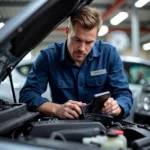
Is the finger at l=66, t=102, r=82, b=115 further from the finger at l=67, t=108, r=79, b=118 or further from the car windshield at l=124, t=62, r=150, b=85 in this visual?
the car windshield at l=124, t=62, r=150, b=85

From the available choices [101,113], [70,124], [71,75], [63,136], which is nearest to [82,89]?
[71,75]

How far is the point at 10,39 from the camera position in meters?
1.20

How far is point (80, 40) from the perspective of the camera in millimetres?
1979

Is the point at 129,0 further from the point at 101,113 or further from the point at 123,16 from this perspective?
the point at 101,113

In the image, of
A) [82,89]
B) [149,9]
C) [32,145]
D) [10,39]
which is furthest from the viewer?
[149,9]

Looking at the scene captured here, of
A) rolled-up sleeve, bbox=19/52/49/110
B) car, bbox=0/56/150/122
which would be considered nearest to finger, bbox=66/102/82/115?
rolled-up sleeve, bbox=19/52/49/110

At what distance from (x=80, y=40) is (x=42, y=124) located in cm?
72

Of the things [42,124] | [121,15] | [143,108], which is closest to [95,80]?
[42,124]

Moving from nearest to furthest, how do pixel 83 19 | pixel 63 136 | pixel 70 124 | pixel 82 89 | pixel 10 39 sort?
pixel 10 39
pixel 63 136
pixel 70 124
pixel 83 19
pixel 82 89

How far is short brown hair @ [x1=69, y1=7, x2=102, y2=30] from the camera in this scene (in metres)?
1.94

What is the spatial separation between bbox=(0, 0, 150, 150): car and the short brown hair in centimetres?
8

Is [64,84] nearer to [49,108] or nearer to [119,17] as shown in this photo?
[49,108]

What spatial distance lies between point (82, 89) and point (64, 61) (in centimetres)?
25

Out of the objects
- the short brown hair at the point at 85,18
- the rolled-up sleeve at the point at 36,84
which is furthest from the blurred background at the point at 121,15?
the short brown hair at the point at 85,18
